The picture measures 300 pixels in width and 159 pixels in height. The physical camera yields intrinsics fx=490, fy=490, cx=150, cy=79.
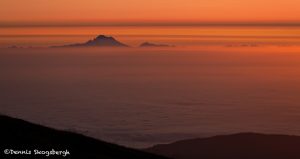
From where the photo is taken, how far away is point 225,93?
137250 mm

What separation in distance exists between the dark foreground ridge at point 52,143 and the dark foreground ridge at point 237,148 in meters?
23.2

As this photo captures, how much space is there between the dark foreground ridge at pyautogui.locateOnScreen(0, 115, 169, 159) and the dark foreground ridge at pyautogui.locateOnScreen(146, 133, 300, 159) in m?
23.2

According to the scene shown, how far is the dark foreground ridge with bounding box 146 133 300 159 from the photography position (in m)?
42.2

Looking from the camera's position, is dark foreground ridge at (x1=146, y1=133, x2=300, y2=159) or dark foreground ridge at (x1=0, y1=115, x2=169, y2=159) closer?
dark foreground ridge at (x1=0, y1=115, x2=169, y2=159)

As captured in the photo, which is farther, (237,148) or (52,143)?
(237,148)

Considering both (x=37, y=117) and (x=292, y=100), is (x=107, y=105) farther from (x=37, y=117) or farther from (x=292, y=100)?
(x=292, y=100)

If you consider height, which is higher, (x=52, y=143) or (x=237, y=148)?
(x=237, y=148)

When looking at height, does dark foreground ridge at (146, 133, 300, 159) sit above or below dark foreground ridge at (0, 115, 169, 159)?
above

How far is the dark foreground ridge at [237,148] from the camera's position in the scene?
42219 millimetres

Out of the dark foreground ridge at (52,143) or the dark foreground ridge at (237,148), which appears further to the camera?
the dark foreground ridge at (237,148)

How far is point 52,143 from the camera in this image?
1520 centimetres

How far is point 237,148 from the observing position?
1778 inches

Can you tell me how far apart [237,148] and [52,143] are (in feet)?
106

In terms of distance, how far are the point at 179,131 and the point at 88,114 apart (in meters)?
24.8
